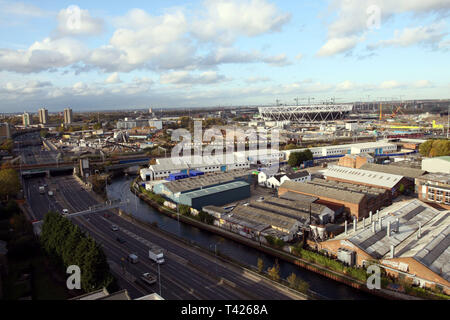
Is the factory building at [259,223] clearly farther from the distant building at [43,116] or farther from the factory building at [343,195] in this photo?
the distant building at [43,116]

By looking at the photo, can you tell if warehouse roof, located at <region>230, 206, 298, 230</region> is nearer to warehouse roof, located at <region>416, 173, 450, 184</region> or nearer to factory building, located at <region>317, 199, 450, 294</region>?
factory building, located at <region>317, 199, 450, 294</region>

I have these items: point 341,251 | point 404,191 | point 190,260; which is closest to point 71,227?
point 190,260

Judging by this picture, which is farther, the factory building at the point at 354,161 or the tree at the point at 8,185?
the factory building at the point at 354,161

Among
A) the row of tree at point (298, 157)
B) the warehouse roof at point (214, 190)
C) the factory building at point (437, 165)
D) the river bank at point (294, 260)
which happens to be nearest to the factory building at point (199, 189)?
the warehouse roof at point (214, 190)

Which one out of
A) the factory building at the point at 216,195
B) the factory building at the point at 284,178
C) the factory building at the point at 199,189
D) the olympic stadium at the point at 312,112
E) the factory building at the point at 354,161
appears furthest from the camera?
the olympic stadium at the point at 312,112

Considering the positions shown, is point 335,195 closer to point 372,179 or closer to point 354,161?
point 372,179

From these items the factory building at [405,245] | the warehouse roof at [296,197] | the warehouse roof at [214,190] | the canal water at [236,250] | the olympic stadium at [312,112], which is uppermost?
the olympic stadium at [312,112]

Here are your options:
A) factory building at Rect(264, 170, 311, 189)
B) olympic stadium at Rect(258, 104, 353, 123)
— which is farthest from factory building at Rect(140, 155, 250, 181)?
olympic stadium at Rect(258, 104, 353, 123)
